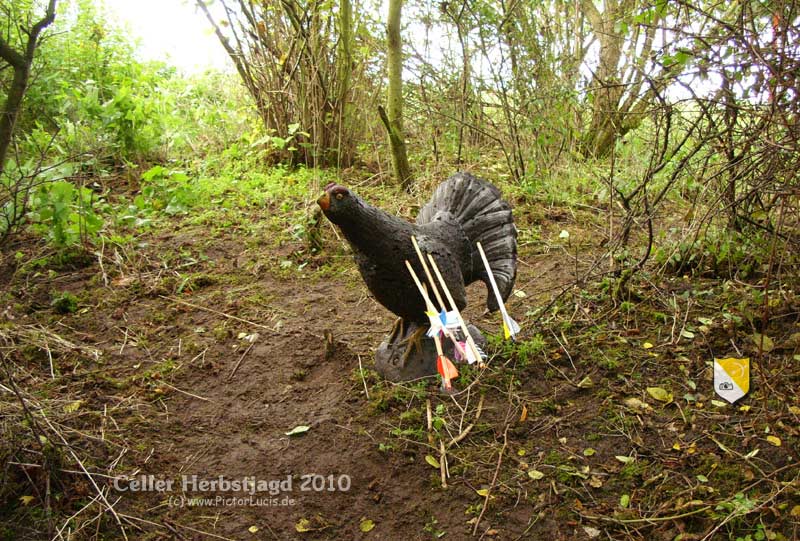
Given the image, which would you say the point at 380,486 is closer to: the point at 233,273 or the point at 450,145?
the point at 233,273

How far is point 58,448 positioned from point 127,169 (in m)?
4.20

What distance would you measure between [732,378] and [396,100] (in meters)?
3.56

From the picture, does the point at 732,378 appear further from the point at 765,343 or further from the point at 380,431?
the point at 380,431

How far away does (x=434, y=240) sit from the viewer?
9.71ft

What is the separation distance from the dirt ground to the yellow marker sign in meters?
0.06

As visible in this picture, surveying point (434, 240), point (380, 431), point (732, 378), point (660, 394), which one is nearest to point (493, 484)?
point (380, 431)

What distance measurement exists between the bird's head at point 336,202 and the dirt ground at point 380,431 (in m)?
0.92

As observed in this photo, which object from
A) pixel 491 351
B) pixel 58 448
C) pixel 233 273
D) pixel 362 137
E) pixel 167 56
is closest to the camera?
pixel 58 448

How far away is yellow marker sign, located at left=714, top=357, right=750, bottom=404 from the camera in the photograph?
276 centimetres

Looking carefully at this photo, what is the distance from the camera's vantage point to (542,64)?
5.26 metres

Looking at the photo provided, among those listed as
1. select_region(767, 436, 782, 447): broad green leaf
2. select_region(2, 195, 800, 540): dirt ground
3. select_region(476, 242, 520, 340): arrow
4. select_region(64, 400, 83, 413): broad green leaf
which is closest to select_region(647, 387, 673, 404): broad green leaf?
select_region(2, 195, 800, 540): dirt ground

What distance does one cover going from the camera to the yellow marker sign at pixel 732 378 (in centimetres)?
276

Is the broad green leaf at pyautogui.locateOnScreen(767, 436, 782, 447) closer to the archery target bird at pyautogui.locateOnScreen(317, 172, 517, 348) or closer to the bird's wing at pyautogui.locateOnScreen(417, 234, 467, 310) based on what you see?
the archery target bird at pyautogui.locateOnScreen(317, 172, 517, 348)

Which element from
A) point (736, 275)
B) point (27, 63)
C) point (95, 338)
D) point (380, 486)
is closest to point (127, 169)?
point (95, 338)
